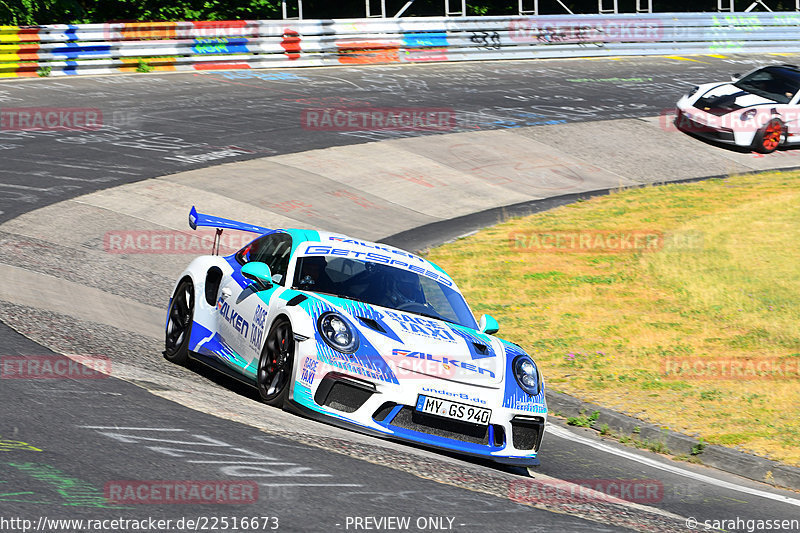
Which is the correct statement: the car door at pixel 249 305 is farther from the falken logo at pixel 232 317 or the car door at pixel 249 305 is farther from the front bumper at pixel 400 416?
the front bumper at pixel 400 416

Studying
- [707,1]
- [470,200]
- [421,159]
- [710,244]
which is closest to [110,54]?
[421,159]

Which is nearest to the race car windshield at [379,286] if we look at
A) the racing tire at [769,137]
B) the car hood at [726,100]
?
the car hood at [726,100]

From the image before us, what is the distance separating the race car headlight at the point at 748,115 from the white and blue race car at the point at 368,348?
15.9m

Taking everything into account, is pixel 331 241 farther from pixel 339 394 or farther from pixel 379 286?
pixel 339 394

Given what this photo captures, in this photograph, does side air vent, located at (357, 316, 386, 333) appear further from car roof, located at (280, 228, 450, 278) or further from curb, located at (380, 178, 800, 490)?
curb, located at (380, 178, 800, 490)

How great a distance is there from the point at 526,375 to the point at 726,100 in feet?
55.6

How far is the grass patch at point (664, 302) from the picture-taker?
360 inches

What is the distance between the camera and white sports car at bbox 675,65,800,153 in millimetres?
22594

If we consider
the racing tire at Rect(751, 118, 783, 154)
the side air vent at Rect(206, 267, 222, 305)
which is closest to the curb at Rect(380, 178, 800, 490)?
the side air vent at Rect(206, 267, 222, 305)

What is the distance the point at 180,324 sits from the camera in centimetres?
907

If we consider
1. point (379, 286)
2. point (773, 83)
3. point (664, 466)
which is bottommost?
point (664, 466)

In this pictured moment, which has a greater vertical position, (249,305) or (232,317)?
(249,305)

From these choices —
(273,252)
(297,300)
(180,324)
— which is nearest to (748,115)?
(273,252)

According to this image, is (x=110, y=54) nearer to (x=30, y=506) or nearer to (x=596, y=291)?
(x=596, y=291)
